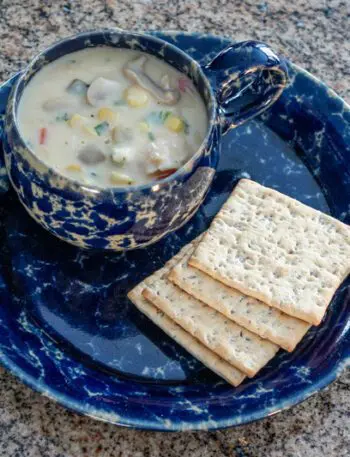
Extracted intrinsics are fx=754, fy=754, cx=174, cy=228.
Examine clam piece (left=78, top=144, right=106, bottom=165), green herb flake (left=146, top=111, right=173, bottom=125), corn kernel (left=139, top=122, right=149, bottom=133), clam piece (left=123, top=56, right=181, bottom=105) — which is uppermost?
clam piece (left=123, top=56, right=181, bottom=105)

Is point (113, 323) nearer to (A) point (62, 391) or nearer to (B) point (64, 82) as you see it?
(A) point (62, 391)

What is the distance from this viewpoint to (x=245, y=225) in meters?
1.24

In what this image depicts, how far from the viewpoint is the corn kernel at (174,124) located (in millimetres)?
1187

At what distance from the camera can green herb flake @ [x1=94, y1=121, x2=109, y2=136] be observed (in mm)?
1161

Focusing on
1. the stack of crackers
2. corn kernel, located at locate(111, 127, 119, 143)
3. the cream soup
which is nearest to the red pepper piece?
the cream soup

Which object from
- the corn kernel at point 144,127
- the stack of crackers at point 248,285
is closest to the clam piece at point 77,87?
the corn kernel at point 144,127

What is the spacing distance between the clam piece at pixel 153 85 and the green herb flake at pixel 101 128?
103mm

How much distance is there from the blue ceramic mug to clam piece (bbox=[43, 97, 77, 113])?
5cm

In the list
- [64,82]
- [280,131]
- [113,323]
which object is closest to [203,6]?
[280,131]

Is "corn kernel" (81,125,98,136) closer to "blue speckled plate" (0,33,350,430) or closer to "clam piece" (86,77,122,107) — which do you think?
"clam piece" (86,77,122,107)

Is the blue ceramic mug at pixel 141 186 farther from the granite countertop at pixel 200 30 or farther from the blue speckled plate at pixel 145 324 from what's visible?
the granite countertop at pixel 200 30

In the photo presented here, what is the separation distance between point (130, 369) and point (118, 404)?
7 cm

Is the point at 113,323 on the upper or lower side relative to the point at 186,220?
lower

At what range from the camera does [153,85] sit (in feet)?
4.03
